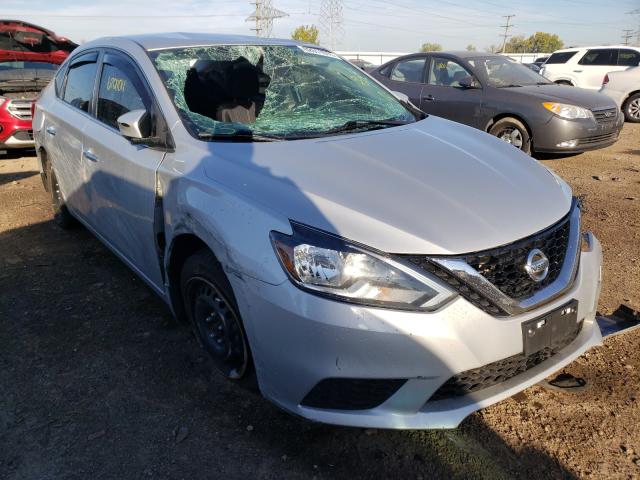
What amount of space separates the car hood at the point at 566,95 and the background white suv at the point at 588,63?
563cm

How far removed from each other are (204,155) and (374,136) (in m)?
0.92

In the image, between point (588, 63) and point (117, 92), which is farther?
point (588, 63)

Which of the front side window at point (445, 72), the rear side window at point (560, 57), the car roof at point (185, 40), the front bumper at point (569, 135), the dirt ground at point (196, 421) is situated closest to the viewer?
the dirt ground at point (196, 421)

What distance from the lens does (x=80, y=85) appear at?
3.81m

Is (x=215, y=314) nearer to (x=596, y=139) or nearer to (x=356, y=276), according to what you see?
(x=356, y=276)

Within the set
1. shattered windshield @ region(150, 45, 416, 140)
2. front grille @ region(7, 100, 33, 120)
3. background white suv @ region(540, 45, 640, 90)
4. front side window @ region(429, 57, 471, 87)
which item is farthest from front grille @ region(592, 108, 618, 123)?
front grille @ region(7, 100, 33, 120)

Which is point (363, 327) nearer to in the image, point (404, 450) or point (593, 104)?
point (404, 450)

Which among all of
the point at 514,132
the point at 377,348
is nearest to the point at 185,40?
the point at 377,348

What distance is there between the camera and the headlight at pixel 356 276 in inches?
69.7

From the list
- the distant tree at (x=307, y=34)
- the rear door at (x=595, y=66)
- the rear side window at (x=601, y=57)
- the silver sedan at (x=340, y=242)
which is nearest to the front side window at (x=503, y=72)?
the silver sedan at (x=340, y=242)

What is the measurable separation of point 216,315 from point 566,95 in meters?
6.69

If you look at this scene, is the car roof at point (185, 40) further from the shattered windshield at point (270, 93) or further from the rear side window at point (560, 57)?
the rear side window at point (560, 57)

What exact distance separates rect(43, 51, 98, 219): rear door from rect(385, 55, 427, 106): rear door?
5537 millimetres

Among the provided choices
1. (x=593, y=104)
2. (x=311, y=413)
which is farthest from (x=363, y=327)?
(x=593, y=104)
